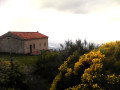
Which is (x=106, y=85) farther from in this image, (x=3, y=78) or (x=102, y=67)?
(x=3, y=78)

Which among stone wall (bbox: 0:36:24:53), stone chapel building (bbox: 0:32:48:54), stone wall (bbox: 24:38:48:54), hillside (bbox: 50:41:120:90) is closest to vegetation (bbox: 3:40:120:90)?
hillside (bbox: 50:41:120:90)

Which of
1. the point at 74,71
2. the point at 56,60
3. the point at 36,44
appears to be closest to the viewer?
the point at 74,71

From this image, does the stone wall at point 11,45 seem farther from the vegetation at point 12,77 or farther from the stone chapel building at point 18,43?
the vegetation at point 12,77

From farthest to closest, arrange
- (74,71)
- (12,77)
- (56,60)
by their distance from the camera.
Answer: (56,60) < (12,77) < (74,71)

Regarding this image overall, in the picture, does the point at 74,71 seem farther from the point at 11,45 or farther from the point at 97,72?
the point at 11,45

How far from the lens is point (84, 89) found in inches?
235

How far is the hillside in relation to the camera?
233 inches

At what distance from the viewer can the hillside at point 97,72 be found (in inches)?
233

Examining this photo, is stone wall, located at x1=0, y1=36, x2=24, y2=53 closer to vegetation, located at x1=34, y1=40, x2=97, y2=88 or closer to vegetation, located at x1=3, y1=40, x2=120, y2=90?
vegetation, located at x1=3, y1=40, x2=120, y2=90

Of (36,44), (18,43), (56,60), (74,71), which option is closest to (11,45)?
(18,43)

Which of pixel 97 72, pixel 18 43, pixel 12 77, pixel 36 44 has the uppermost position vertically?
pixel 18 43

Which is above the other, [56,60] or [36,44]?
[36,44]

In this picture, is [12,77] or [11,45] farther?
[11,45]

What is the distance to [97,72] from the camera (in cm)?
632
